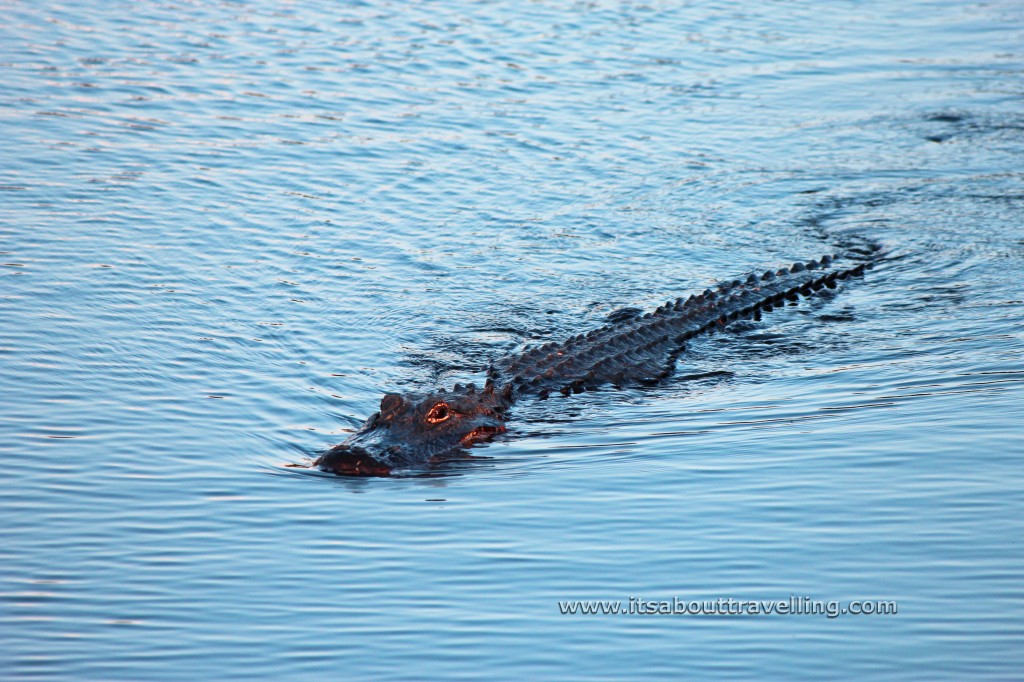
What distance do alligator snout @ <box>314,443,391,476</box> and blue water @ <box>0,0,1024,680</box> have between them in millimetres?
143

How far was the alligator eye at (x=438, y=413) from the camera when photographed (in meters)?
7.92

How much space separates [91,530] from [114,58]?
35.7ft

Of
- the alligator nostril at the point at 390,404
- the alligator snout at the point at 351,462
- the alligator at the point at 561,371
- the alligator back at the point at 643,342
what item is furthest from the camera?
the alligator back at the point at 643,342

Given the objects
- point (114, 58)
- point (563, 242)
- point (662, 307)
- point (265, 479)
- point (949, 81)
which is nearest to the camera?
point (265, 479)

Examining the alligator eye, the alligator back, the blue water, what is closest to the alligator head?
the alligator eye

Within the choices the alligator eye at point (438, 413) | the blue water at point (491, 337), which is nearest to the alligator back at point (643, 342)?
the blue water at point (491, 337)

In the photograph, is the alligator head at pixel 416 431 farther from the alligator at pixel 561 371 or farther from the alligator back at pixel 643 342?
the alligator back at pixel 643 342

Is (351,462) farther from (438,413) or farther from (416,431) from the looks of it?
(438,413)

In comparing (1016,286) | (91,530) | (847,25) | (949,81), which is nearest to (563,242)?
(1016,286)

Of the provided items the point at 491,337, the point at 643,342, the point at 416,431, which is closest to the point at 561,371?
the point at 643,342

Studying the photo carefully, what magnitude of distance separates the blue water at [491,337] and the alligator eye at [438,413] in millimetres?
404

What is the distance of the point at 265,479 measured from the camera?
23.5 ft

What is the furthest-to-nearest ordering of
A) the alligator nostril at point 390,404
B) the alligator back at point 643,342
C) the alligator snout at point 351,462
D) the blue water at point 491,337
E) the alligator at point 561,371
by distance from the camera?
the alligator back at point 643,342 → the alligator nostril at point 390,404 → the alligator at point 561,371 → the alligator snout at point 351,462 → the blue water at point 491,337

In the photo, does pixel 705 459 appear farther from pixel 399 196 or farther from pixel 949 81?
pixel 949 81
